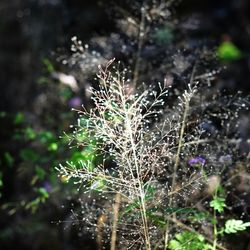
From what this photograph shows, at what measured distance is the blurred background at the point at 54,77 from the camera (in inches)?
116

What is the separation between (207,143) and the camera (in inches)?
94.9

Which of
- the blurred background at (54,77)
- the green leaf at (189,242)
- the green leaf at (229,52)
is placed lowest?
the green leaf at (189,242)

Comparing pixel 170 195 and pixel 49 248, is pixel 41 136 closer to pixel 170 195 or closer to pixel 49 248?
pixel 49 248

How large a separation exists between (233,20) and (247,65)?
699 mm

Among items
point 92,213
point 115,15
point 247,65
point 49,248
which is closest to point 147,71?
point 115,15

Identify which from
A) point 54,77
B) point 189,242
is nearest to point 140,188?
point 189,242

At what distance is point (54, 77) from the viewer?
3529 millimetres

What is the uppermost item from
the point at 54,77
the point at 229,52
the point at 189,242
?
the point at 229,52

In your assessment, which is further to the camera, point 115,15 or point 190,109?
point 115,15

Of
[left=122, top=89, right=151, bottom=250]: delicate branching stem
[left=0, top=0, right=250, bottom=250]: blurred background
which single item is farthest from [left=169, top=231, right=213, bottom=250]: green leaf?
[left=0, top=0, right=250, bottom=250]: blurred background

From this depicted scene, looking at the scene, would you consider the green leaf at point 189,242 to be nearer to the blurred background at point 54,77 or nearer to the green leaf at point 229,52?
the blurred background at point 54,77

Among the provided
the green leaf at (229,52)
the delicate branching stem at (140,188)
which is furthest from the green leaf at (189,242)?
the green leaf at (229,52)

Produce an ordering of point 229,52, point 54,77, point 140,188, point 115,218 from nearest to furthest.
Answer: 1. point 140,188
2. point 115,218
3. point 54,77
4. point 229,52

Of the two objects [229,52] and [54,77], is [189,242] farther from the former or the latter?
[229,52]
